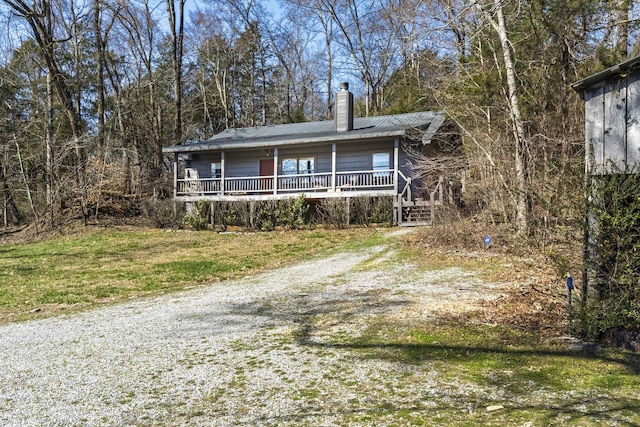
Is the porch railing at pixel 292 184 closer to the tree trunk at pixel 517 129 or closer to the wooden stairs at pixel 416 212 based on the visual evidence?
the wooden stairs at pixel 416 212

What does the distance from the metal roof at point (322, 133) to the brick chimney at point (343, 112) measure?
37 cm

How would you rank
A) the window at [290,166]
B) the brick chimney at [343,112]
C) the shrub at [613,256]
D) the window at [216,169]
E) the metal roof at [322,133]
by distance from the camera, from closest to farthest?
the shrub at [613,256] → the metal roof at [322,133] → the brick chimney at [343,112] → the window at [290,166] → the window at [216,169]

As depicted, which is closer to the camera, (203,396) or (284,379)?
(203,396)

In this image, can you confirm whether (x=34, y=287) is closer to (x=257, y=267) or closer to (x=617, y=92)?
(x=257, y=267)

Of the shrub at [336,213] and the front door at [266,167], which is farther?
the front door at [266,167]

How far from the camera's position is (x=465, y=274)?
30.1ft

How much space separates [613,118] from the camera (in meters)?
4.73

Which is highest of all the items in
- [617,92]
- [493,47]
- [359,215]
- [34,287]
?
[493,47]

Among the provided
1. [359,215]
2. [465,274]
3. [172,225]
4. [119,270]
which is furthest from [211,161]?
[465,274]

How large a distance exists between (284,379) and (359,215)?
15.1 m

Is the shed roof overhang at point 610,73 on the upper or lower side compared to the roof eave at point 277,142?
lower

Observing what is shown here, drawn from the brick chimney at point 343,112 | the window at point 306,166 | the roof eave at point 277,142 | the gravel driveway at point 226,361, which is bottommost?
the gravel driveway at point 226,361

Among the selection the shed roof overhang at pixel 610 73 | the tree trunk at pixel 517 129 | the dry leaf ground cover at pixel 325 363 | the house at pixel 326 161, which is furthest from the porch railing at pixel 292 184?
the shed roof overhang at pixel 610 73

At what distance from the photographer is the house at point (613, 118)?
14.9ft
